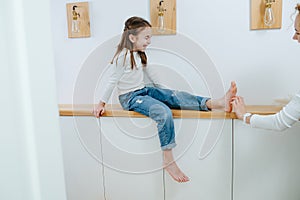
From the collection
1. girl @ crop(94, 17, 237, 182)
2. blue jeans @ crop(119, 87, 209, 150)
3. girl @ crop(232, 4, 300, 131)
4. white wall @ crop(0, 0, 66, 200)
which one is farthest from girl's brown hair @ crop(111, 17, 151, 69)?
white wall @ crop(0, 0, 66, 200)

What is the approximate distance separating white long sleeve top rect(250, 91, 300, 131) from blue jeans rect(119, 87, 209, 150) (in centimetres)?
30

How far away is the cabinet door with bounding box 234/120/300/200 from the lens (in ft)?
4.04

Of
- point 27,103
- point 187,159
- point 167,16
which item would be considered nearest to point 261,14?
point 167,16

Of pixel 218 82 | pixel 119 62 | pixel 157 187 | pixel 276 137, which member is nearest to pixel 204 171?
pixel 157 187

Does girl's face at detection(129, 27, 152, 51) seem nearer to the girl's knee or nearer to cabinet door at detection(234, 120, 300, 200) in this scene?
the girl's knee

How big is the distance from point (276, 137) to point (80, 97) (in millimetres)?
1120

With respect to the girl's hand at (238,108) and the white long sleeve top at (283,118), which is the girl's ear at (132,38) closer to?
the girl's hand at (238,108)

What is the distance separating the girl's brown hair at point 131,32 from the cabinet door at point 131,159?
0.36 metres

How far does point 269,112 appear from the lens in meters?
1.23

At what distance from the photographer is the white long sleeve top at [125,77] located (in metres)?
1.46

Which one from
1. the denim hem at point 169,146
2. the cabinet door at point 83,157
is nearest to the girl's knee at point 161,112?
the denim hem at point 169,146

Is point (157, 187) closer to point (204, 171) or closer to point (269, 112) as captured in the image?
point (204, 171)

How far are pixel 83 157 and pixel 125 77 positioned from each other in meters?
0.50

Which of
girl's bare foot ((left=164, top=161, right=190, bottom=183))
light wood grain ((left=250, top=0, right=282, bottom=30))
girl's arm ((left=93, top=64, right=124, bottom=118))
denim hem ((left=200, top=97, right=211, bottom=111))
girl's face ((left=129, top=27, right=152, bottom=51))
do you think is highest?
light wood grain ((left=250, top=0, right=282, bottom=30))
